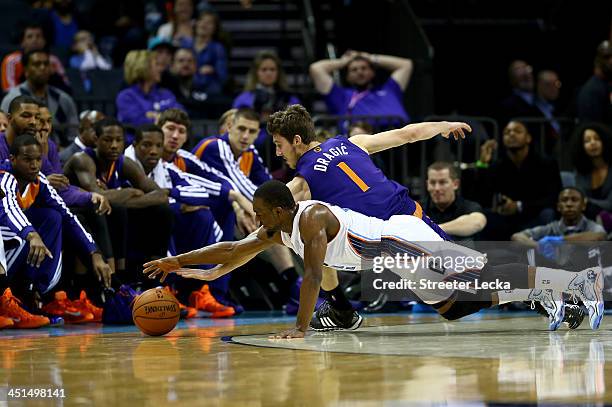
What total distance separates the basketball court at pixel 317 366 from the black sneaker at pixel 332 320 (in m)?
0.11

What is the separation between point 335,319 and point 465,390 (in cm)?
316

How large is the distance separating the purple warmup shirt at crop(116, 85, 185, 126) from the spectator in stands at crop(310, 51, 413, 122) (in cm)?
200

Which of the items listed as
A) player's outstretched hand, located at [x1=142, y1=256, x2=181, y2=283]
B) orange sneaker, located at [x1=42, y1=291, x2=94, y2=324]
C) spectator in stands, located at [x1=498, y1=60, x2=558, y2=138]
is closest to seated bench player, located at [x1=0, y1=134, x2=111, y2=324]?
orange sneaker, located at [x1=42, y1=291, x2=94, y2=324]

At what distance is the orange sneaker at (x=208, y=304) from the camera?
31.1ft

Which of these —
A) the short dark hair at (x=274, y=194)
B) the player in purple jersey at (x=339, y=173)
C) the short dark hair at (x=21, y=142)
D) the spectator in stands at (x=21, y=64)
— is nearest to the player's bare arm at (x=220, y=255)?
the short dark hair at (x=274, y=194)

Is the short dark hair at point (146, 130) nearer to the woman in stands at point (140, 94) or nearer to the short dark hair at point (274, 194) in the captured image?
the woman in stands at point (140, 94)

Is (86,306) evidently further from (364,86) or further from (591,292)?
(364,86)

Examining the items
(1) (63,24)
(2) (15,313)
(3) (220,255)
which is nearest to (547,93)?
(1) (63,24)

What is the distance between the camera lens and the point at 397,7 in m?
14.1

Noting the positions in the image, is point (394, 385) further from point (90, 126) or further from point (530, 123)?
point (530, 123)

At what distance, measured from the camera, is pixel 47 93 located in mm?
10727

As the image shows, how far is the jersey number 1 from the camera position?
24.1ft

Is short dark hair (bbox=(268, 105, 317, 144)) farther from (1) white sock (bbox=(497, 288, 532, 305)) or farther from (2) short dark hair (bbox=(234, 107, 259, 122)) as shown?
(2) short dark hair (bbox=(234, 107, 259, 122))

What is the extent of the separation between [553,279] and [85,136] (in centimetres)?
429
